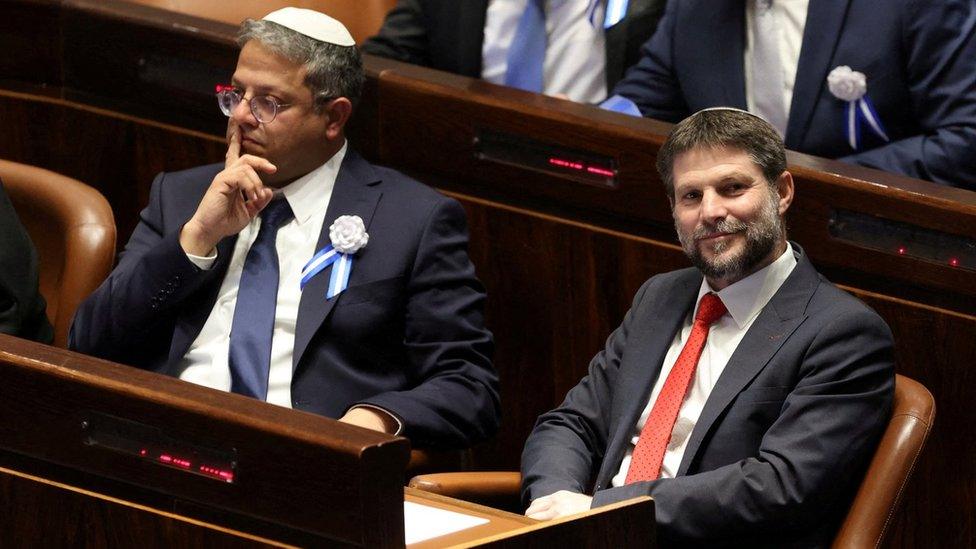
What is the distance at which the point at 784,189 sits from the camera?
1.67m

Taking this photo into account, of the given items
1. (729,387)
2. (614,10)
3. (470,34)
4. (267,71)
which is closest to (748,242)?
(729,387)

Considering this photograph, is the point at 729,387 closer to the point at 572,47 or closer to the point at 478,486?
the point at 478,486

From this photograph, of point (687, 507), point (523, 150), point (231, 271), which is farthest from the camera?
point (523, 150)

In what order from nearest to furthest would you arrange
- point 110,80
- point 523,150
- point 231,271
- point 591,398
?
point 591,398
point 231,271
point 523,150
point 110,80

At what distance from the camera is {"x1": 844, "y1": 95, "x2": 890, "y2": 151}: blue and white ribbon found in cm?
196

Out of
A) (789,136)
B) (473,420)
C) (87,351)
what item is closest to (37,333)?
(87,351)

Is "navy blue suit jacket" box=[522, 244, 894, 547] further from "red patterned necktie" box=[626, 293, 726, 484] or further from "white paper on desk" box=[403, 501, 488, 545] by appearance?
"white paper on desk" box=[403, 501, 488, 545]

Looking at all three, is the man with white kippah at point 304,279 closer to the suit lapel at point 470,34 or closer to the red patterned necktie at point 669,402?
the red patterned necktie at point 669,402

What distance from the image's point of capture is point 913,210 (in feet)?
5.71

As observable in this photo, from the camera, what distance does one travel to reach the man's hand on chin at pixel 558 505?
5.04 feet

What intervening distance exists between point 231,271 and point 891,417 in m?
0.76

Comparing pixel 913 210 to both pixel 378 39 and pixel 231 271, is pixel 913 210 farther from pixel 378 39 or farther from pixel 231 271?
pixel 378 39

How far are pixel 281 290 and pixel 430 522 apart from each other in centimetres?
56

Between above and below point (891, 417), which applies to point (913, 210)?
above
